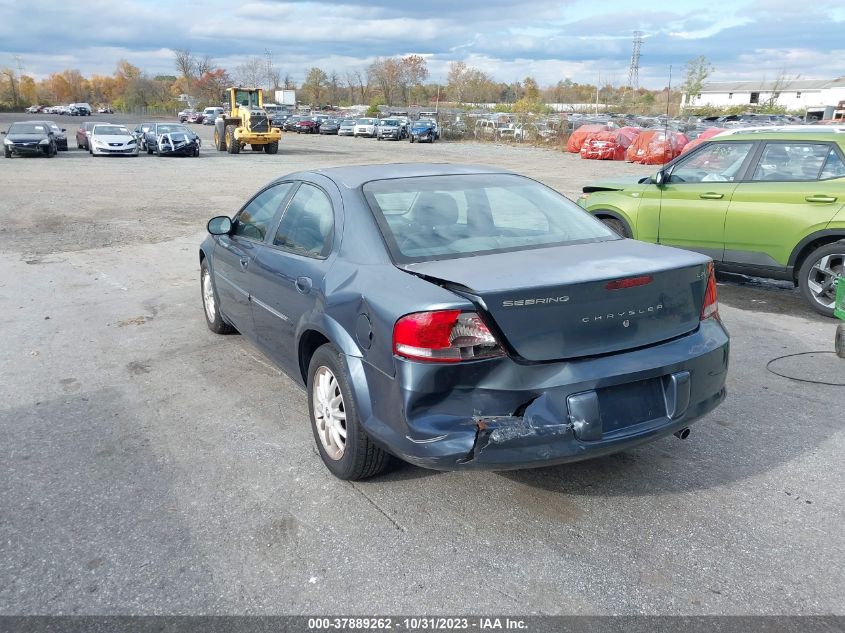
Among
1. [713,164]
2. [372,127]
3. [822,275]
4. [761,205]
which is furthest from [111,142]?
[822,275]

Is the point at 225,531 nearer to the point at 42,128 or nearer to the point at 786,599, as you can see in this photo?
the point at 786,599

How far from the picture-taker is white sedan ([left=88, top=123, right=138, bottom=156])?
96.3ft

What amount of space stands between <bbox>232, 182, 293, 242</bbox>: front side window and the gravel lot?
1.05m

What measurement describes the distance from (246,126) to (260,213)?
29127 millimetres

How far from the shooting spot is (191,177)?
21.4 metres

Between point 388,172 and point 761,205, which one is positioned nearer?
point 388,172

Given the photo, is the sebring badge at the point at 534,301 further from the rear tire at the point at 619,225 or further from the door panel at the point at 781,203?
the rear tire at the point at 619,225

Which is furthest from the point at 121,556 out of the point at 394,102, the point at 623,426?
the point at 394,102

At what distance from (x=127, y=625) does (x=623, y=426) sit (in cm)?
214

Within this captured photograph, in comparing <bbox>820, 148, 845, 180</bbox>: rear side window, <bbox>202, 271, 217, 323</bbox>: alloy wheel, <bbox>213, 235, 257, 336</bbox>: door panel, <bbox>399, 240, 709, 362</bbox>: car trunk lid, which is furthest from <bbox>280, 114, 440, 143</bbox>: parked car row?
<bbox>399, 240, 709, 362</bbox>: car trunk lid

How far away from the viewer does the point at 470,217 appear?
3977 millimetres

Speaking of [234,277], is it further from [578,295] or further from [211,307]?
[578,295]

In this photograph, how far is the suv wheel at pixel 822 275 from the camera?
6.65 meters

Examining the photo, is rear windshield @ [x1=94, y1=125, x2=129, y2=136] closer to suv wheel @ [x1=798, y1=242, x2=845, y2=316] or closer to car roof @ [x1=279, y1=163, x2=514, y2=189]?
car roof @ [x1=279, y1=163, x2=514, y2=189]
